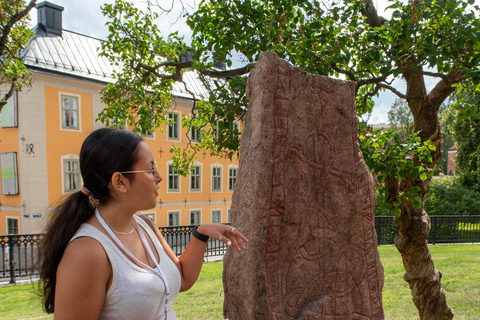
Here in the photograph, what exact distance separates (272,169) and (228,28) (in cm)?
286

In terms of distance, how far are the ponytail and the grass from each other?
4160mm

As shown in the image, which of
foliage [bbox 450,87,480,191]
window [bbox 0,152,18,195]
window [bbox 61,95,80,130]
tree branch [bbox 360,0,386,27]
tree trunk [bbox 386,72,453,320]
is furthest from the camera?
foliage [bbox 450,87,480,191]

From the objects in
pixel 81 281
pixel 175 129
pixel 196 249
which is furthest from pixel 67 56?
pixel 81 281

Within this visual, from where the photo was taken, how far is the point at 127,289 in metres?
1.73

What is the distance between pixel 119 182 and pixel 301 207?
1.76 m

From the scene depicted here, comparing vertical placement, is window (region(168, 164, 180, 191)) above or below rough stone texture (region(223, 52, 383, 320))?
below

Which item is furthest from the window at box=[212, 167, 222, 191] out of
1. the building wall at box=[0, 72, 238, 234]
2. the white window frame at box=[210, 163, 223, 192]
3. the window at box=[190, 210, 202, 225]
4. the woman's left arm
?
the woman's left arm

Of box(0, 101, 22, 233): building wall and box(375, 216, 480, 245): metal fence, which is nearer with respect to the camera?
box(375, 216, 480, 245): metal fence

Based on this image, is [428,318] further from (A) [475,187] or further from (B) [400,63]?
(A) [475,187]

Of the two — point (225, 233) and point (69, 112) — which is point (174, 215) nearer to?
point (69, 112)

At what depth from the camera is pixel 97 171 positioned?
1.87 metres

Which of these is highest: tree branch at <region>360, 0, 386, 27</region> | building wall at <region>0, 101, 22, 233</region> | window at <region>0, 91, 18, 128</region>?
tree branch at <region>360, 0, 386, 27</region>

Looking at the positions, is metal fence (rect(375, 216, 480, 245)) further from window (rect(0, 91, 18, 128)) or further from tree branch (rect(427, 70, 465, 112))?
window (rect(0, 91, 18, 128))

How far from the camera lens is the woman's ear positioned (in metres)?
1.88
